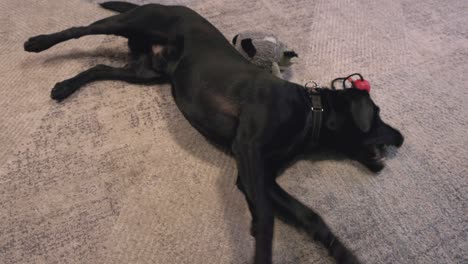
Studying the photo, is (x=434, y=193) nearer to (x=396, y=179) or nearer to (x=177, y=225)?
(x=396, y=179)

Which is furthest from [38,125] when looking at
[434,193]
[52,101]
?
[434,193]

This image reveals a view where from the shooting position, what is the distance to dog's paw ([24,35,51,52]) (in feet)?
5.36

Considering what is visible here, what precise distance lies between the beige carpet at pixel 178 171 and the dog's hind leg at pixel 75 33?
3.0 inches

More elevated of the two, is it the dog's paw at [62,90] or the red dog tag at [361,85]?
the red dog tag at [361,85]

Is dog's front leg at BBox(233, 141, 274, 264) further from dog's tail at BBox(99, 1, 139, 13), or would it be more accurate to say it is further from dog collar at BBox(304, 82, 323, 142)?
dog's tail at BBox(99, 1, 139, 13)

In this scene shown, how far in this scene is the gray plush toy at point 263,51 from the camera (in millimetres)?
1539

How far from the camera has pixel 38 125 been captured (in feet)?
4.68

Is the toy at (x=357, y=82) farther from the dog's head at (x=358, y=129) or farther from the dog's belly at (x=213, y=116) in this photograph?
the dog's belly at (x=213, y=116)

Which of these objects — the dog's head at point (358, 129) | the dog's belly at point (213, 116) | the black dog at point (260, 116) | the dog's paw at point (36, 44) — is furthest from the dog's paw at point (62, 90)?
the dog's head at point (358, 129)

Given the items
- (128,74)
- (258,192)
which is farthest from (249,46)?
(258,192)

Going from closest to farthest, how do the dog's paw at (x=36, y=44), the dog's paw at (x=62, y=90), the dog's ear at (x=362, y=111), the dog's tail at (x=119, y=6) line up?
the dog's ear at (x=362, y=111) → the dog's paw at (x=62, y=90) → the dog's paw at (x=36, y=44) → the dog's tail at (x=119, y=6)

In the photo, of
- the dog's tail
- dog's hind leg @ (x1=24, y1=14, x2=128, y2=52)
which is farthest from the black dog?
the dog's tail

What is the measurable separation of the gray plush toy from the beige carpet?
176 millimetres

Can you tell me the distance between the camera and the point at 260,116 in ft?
4.02
